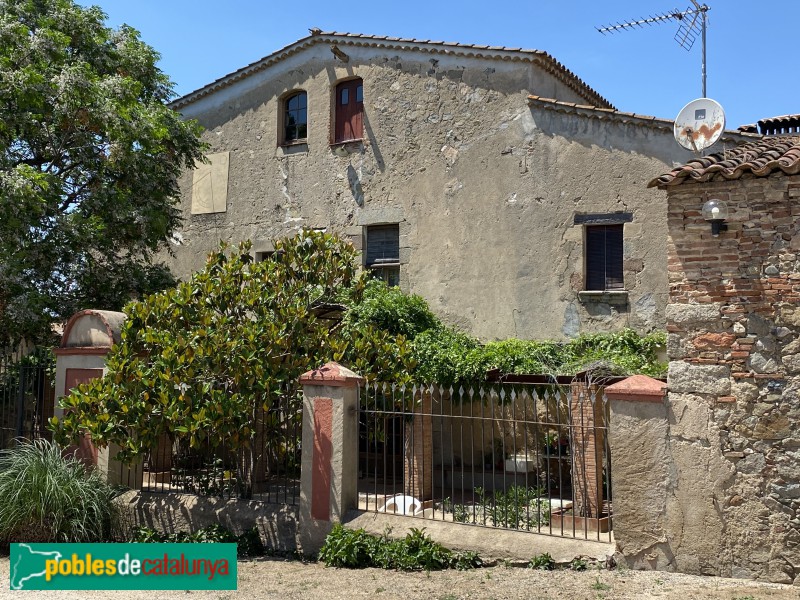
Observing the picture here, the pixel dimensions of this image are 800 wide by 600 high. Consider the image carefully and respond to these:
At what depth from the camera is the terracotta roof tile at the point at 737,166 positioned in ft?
23.0

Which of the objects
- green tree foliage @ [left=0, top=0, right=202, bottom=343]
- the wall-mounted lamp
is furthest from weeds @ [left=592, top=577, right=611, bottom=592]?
green tree foliage @ [left=0, top=0, right=202, bottom=343]

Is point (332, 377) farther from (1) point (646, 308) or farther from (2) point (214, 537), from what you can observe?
(1) point (646, 308)

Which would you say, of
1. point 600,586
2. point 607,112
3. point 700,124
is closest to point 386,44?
point 607,112

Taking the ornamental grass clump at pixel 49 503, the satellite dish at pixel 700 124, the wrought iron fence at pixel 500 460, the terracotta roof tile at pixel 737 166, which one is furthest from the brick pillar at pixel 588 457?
the ornamental grass clump at pixel 49 503

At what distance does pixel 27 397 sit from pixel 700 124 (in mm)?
10188

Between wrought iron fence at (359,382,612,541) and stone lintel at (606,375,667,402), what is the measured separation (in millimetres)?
435

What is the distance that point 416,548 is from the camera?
317 inches

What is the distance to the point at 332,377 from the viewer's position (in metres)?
8.82

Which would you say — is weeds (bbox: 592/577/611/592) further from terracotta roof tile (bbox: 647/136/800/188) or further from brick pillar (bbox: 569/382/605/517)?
terracotta roof tile (bbox: 647/136/800/188)

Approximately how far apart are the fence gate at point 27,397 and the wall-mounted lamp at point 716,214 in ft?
29.1

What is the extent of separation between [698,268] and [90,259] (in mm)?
9823

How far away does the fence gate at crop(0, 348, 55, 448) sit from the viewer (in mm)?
11250

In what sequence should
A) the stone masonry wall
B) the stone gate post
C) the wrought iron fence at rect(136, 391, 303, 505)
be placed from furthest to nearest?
the stone gate post < the wrought iron fence at rect(136, 391, 303, 505) < the stone masonry wall

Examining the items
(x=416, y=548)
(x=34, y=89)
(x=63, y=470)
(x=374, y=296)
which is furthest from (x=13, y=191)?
(x=416, y=548)
